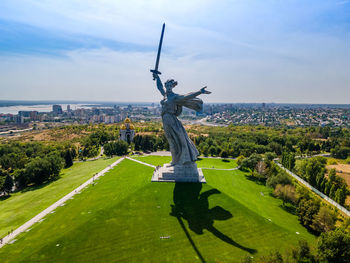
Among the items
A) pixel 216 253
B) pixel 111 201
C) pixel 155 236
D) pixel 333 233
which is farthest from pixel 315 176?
pixel 111 201

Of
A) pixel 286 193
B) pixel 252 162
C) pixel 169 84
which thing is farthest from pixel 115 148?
pixel 286 193

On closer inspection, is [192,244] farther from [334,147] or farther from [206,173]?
[334,147]

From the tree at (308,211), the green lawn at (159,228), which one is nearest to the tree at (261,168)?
the green lawn at (159,228)

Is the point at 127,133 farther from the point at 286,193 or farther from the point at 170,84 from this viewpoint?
the point at 286,193

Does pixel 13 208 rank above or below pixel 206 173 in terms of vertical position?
below

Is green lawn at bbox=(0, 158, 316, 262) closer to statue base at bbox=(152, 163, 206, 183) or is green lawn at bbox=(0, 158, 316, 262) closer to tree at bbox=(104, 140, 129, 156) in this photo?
statue base at bbox=(152, 163, 206, 183)

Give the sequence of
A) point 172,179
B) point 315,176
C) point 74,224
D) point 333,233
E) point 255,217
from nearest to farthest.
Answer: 1. point 333,233
2. point 74,224
3. point 255,217
4. point 172,179
5. point 315,176

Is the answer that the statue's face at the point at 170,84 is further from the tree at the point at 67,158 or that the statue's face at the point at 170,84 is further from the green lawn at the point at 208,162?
the tree at the point at 67,158
